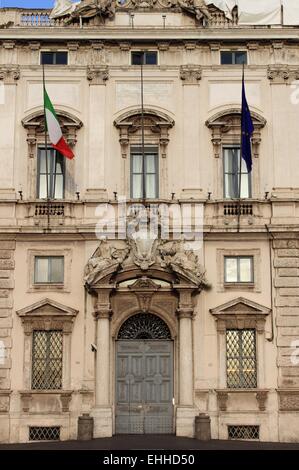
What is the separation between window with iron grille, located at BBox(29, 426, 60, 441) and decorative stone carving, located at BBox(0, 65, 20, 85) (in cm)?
1244

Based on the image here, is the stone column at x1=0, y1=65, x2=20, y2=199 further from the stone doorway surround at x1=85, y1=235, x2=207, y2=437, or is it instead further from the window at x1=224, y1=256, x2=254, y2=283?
the window at x1=224, y1=256, x2=254, y2=283

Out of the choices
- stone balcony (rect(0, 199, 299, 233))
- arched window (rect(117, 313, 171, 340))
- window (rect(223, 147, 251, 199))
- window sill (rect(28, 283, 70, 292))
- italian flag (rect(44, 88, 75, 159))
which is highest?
italian flag (rect(44, 88, 75, 159))

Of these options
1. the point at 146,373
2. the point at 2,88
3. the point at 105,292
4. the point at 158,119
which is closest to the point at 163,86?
the point at 158,119

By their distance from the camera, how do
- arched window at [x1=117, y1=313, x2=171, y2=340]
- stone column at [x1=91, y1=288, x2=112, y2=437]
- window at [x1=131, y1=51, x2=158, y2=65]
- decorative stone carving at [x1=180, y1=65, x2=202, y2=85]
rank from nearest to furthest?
stone column at [x1=91, y1=288, x2=112, y2=437] → arched window at [x1=117, y1=313, x2=171, y2=340] → decorative stone carving at [x1=180, y1=65, x2=202, y2=85] → window at [x1=131, y1=51, x2=158, y2=65]

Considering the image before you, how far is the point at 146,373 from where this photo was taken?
2681 cm

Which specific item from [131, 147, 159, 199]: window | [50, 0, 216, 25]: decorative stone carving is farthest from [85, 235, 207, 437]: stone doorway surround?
[50, 0, 216, 25]: decorative stone carving

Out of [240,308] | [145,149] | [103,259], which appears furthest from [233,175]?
[103,259]

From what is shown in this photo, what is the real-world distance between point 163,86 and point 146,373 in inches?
412

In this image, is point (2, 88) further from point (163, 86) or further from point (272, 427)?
point (272, 427)

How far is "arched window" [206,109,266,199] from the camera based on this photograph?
28016 millimetres

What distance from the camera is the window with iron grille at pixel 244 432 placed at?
86.2 feet

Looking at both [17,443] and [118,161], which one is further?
[118,161]

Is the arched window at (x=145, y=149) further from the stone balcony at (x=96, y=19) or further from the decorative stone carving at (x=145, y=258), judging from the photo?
the stone balcony at (x=96, y=19)

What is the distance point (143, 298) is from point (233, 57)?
31.7 ft
